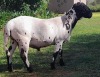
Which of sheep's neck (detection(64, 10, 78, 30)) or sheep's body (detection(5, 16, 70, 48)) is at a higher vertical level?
sheep's neck (detection(64, 10, 78, 30))

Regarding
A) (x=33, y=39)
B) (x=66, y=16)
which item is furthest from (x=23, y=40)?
(x=66, y=16)

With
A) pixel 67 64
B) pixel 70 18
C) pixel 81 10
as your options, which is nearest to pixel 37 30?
pixel 70 18

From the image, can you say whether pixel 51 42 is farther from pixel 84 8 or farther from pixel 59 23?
pixel 84 8

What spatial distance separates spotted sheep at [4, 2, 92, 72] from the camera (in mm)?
8516

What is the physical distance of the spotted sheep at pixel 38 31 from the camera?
8.52 meters

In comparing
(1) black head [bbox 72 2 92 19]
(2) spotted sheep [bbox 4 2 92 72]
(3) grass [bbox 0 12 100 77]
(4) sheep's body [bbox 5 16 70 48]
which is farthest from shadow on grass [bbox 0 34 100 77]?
(1) black head [bbox 72 2 92 19]

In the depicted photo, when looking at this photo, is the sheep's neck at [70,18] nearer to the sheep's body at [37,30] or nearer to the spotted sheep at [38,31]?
the spotted sheep at [38,31]

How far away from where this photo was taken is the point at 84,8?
30.8ft

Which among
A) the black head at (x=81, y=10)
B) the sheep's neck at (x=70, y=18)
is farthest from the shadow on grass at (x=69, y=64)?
the black head at (x=81, y=10)

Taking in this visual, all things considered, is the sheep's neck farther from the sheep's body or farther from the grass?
the grass

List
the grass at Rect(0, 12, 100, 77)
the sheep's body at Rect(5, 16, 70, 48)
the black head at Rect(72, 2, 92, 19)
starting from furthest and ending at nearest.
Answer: the black head at Rect(72, 2, 92, 19)
the grass at Rect(0, 12, 100, 77)
the sheep's body at Rect(5, 16, 70, 48)

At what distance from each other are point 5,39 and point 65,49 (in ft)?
16.2

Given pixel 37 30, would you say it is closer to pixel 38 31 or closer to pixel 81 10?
pixel 38 31

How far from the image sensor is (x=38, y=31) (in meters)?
8.74
